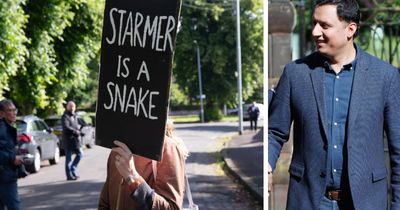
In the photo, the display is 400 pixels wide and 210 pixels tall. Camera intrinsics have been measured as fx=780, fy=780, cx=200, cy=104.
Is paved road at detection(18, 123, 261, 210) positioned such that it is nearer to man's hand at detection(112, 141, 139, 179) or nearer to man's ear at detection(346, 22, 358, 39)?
man's ear at detection(346, 22, 358, 39)

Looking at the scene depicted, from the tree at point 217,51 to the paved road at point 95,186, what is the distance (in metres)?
0.94

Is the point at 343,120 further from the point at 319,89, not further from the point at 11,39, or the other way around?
the point at 11,39

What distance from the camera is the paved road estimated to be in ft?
22.0

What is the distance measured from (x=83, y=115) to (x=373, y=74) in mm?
5159

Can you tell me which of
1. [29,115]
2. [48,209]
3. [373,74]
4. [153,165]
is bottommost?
[48,209]

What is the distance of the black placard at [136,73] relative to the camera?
8.60 feet

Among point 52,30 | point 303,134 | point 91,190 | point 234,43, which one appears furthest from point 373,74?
point 52,30

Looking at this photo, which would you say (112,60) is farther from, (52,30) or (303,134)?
(52,30)

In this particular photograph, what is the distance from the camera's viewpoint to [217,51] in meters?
5.07

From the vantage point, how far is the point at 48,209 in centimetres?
769

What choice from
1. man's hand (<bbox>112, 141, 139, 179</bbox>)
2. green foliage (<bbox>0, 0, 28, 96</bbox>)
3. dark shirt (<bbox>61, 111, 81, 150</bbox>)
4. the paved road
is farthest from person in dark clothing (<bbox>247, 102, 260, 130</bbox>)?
green foliage (<bbox>0, 0, 28, 96</bbox>)

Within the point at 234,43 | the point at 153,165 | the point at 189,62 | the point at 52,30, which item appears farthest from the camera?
the point at 52,30

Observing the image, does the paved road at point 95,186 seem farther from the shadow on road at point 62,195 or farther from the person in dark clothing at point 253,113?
the person in dark clothing at point 253,113

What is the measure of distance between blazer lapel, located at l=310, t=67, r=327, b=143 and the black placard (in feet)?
1.93
